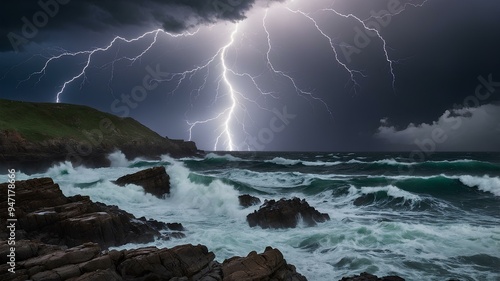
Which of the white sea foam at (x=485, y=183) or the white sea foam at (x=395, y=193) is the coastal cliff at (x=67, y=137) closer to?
the white sea foam at (x=395, y=193)

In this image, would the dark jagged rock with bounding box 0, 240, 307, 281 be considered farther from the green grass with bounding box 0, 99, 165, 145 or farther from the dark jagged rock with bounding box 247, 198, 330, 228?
the green grass with bounding box 0, 99, 165, 145

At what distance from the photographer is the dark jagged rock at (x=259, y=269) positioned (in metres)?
8.09

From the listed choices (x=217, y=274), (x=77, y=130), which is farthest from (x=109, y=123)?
(x=217, y=274)

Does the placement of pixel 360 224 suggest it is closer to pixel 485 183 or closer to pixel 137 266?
pixel 137 266

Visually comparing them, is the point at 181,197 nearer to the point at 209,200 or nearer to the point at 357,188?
the point at 209,200

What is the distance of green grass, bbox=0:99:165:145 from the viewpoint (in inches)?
2313

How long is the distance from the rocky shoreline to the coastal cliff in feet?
130

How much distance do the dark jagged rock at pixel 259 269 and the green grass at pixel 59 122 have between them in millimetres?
57334

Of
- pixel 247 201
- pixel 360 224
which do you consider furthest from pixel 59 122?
pixel 360 224

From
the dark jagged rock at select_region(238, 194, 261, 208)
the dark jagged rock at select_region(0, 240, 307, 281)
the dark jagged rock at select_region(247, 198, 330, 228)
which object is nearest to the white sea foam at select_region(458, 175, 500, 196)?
the dark jagged rock at select_region(247, 198, 330, 228)

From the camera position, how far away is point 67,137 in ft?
206

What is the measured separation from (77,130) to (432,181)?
236ft

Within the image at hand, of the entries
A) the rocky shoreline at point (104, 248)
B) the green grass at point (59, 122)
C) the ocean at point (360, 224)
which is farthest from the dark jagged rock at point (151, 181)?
the green grass at point (59, 122)

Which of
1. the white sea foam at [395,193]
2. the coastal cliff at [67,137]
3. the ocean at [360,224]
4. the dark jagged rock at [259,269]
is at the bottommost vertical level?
the ocean at [360,224]
